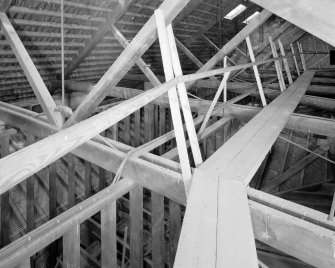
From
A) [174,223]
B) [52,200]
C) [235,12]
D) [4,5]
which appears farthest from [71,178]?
[235,12]

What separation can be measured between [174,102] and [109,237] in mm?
955

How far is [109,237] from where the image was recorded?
170 centimetres

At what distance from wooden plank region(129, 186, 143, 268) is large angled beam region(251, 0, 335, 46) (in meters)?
1.49

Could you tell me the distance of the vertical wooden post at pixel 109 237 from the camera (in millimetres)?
1677

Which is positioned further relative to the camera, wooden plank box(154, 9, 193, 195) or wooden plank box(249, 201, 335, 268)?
wooden plank box(154, 9, 193, 195)

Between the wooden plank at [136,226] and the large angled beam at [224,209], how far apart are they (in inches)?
23.3

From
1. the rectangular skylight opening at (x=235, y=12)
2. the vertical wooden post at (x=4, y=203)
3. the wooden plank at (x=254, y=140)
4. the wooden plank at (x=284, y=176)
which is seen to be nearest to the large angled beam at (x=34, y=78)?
the vertical wooden post at (x=4, y=203)

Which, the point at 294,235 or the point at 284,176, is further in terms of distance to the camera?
the point at 284,176

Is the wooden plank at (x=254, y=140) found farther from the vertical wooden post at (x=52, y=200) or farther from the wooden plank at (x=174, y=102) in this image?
the vertical wooden post at (x=52, y=200)

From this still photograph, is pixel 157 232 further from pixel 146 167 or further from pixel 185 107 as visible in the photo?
pixel 185 107

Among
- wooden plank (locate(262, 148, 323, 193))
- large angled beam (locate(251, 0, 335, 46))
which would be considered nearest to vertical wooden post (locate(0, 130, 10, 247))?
large angled beam (locate(251, 0, 335, 46))

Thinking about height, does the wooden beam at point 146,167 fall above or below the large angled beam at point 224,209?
below

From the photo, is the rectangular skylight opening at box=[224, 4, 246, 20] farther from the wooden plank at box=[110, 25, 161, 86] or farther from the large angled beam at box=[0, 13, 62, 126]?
the large angled beam at box=[0, 13, 62, 126]

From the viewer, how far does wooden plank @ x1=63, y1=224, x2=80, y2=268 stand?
1443 mm
